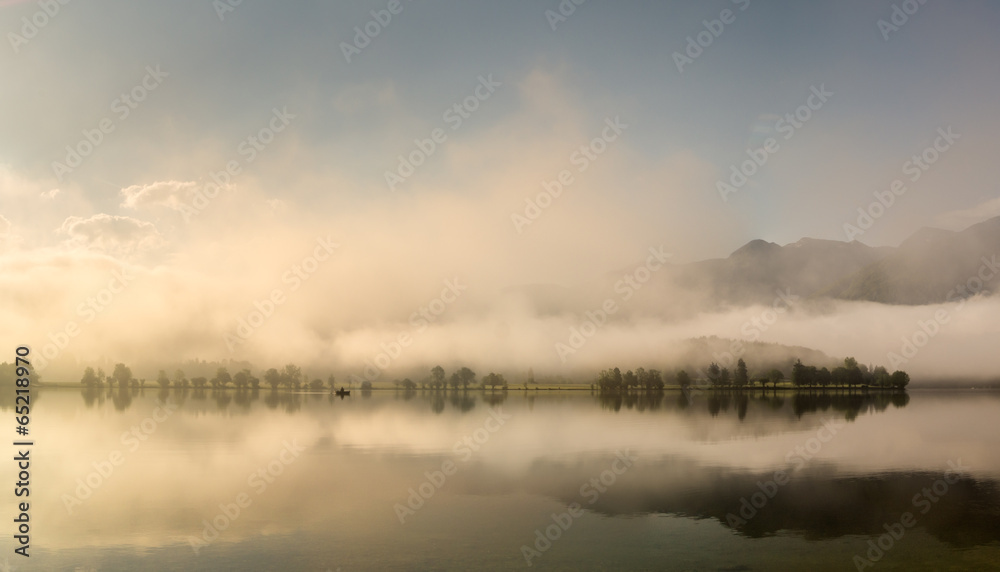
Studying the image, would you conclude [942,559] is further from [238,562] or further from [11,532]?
[11,532]

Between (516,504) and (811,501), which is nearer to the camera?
(811,501)

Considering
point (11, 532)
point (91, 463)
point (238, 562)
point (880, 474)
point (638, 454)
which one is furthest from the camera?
point (638, 454)

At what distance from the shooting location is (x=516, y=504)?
4500cm

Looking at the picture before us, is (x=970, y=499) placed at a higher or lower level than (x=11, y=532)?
lower

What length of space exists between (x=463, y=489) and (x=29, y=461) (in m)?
51.4

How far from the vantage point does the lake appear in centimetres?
3228

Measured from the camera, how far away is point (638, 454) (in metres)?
68.5

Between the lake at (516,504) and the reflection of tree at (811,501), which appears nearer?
the lake at (516,504)

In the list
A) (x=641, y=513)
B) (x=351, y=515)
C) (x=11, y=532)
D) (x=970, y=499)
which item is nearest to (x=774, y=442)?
(x=970, y=499)

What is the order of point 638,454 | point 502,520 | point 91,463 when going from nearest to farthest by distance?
1. point 502,520
2. point 91,463
3. point 638,454

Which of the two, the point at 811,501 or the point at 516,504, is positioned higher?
the point at 516,504

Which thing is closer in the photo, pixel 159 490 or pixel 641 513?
pixel 641 513

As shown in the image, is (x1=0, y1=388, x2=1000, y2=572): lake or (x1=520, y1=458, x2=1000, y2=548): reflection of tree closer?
(x1=0, y1=388, x2=1000, y2=572): lake

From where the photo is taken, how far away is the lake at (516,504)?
32281 millimetres
